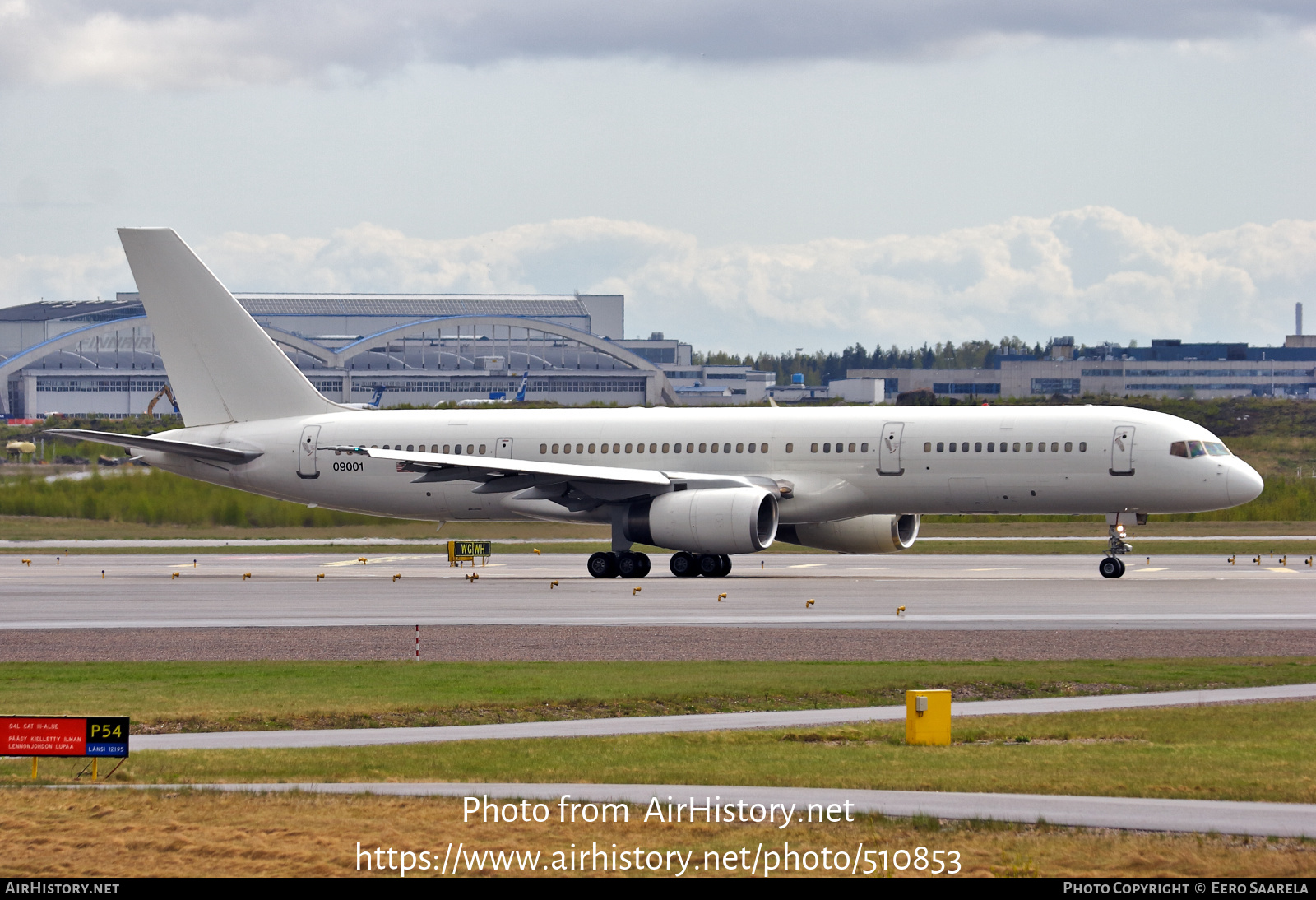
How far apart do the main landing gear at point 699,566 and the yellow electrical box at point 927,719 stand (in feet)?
82.9

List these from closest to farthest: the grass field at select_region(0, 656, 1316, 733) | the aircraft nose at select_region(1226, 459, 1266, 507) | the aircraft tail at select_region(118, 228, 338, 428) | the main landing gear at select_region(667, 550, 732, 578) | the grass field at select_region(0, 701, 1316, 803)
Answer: the grass field at select_region(0, 701, 1316, 803) < the grass field at select_region(0, 656, 1316, 733) < the aircraft nose at select_region(1226, 459, 1266, 507) < the main landing gear at select_region(667, 550, 732, 578) < the aircraft tail at select_region(118, 228, 338, 428)

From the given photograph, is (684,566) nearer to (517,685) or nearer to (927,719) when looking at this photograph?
(517,685)

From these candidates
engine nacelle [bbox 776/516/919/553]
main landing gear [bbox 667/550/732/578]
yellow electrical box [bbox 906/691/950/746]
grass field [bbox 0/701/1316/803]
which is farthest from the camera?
engine nacelle [bbox 776/516/919/553]

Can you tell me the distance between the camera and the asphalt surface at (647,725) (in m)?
16.5

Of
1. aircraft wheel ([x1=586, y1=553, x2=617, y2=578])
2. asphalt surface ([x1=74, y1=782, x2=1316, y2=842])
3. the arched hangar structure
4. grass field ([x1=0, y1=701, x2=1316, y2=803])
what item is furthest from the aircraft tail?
the arched hangar structure

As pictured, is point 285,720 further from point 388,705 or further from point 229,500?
point 229,500

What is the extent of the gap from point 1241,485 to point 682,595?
48.2 feet

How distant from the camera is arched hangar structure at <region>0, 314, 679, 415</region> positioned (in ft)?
479

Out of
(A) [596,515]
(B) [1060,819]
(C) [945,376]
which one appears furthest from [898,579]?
(C) [945,376]

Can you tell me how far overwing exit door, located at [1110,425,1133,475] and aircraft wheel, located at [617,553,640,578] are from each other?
12435 millimetres

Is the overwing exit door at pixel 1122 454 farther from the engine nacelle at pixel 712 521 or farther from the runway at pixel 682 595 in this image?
the engine nacelle at pixel 712 521

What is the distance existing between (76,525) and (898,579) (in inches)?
1547

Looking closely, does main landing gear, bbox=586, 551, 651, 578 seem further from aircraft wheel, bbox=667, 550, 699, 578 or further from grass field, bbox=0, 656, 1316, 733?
grass field, bbox=0, 656, 1316, 733

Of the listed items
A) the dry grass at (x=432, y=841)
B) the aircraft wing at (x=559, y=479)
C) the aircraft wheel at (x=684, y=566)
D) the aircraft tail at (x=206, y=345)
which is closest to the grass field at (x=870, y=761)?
the dry grass at (x=432, y=841)
